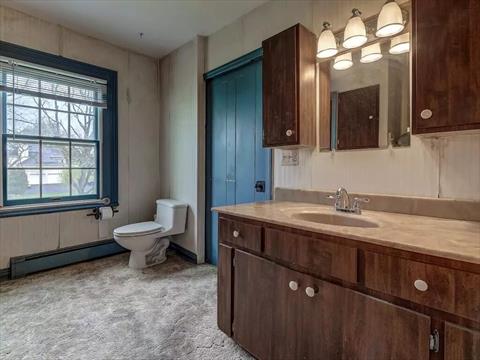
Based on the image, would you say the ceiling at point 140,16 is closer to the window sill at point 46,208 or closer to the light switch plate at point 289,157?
the light switch plate at point 289,157

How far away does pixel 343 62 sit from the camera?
1701 mm

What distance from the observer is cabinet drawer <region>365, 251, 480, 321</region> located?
2.45ft

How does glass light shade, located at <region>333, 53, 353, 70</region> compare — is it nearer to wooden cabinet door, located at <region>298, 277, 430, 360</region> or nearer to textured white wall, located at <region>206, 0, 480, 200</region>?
textured white wall, located at <region>206, 0, 480, 200</region>

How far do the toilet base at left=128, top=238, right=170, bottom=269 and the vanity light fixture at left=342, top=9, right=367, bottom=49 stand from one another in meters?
2.61

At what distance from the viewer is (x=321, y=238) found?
1089 mm

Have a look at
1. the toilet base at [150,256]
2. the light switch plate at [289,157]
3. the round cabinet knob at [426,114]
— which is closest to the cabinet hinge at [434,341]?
the round cabinet knob at [426,114]

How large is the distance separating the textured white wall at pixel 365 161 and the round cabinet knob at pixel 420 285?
2.28ft

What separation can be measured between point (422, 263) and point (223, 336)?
4.32 feet

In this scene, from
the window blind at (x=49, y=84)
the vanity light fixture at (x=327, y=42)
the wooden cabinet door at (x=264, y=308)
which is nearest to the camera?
the wooden cabinet door at (x=264, y=308)

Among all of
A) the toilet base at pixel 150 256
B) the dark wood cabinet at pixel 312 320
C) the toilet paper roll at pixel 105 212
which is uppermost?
the toilet paper roll at pixel 105 212

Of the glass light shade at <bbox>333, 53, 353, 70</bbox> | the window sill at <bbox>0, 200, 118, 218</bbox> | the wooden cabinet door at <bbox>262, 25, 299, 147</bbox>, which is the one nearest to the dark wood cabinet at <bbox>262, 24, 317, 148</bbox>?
the wooden cabinet door at <bbox>262, 25, 299, 147</bbox>

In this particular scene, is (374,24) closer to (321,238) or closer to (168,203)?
(321,238)

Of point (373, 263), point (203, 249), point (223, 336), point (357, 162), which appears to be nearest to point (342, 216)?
point (357, 162)

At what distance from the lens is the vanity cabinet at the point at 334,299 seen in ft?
2.60
